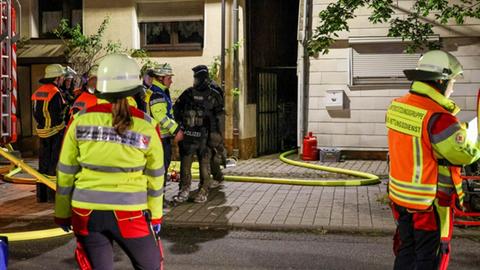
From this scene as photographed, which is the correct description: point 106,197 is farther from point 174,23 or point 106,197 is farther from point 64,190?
point 174,23

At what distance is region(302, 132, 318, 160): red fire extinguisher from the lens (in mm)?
12797

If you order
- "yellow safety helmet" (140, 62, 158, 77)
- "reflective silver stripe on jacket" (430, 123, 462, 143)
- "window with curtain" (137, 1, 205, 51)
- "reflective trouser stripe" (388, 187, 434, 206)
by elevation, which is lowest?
"reflective trouser stripe" (388, 187, 434, 206)

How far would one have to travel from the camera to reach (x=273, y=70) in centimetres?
1469

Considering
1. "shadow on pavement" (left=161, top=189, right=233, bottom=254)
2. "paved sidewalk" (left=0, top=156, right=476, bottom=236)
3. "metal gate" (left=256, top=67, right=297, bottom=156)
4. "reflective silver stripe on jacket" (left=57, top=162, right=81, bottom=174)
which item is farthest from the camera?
"metal gate" (left=256, top=67, right=297, bottom=156)

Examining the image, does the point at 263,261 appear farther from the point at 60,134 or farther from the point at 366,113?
the point at 366,113

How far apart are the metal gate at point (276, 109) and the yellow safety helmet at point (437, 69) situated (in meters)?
9.76

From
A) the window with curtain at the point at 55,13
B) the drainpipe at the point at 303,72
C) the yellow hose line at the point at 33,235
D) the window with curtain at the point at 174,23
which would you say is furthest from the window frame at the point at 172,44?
the yellow hose line at the point at 33,235

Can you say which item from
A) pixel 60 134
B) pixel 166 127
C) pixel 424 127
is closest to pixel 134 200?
pixel 424 127

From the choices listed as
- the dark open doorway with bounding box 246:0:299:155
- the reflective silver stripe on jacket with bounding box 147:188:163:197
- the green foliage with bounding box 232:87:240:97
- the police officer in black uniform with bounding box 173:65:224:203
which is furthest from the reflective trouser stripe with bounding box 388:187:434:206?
the dark open doorway with bounding box 246:0:299:155

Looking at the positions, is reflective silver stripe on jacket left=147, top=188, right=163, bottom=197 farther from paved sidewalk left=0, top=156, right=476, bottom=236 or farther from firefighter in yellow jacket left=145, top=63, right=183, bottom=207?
firefighter in yellow jacket left=145, top=63, right=183, bottom=207

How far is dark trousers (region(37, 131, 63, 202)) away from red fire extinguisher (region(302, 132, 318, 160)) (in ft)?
19.4

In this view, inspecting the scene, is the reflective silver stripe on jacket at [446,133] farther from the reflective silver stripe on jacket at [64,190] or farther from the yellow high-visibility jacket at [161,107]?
the yellow high-visibility jacket at [161,107]

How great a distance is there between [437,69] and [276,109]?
1095 centimetres

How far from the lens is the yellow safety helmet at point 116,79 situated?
137 inches
